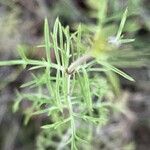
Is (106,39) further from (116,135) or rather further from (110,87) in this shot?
(116,135)

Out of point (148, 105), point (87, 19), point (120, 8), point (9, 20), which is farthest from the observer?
point (148, 105)

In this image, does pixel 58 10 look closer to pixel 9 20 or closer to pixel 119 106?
pixel 9 20

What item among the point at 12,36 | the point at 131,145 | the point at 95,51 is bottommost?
the point at 131,145

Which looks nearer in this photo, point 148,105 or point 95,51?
point 95,51

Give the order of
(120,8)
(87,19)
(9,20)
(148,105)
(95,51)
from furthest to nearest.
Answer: (148,105) < (87,19) < (9,20) < (120,8) < (95,51)

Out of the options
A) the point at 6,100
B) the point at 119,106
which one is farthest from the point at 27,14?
the point at 119,106

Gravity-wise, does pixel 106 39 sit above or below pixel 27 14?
below

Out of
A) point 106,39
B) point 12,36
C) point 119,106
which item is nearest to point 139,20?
point 119,106
